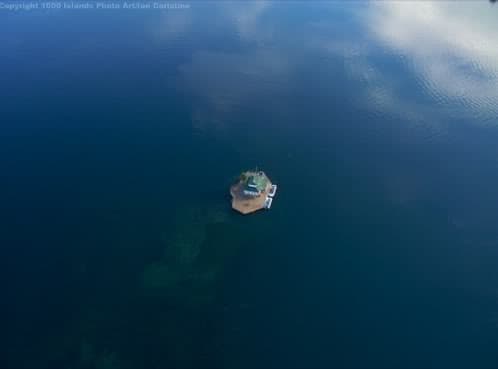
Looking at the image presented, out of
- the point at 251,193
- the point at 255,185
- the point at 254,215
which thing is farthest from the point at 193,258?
the point at 255,185

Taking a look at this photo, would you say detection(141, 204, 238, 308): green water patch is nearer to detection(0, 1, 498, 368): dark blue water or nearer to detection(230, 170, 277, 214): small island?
detection(0, 1, 498, 368): dark blue water

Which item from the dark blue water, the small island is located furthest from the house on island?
the dark blue water

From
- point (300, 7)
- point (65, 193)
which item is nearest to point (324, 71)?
point (300, 7)

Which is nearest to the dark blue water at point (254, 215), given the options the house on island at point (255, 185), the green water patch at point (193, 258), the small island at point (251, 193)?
the green water patch at point (193, 258)

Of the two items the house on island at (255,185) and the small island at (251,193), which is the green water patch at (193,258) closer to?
the small island at (251,193)

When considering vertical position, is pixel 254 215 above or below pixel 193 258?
above

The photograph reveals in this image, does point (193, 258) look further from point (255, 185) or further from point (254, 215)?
point (255, 185)
